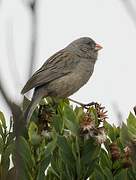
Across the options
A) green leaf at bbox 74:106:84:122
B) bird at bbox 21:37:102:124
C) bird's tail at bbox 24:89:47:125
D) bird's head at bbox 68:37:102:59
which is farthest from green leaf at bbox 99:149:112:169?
bird's head at bbox 68:37:102:59

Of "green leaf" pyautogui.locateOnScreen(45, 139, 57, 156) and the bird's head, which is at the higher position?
"green leaf" pyautogui.locateOnScreen(45, 139, 57, 156)

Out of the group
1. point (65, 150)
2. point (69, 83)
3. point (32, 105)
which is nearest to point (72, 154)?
point (65, 150)

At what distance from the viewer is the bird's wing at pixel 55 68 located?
545cm

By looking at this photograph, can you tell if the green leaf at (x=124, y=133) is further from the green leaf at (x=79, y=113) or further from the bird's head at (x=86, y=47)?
the bird's head at (x=86, y=47)

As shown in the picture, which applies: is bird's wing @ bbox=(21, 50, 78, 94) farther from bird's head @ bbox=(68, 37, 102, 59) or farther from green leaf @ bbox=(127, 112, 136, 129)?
green leaf @ bbox=(127, 112, 136, 129)

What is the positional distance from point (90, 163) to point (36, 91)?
2485 millimetres

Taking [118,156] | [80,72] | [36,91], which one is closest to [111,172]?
[118,156]

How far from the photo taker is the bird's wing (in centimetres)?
545

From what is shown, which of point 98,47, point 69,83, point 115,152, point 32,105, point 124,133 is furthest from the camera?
point 98,47

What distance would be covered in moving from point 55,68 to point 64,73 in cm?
11

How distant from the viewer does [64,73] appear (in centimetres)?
570

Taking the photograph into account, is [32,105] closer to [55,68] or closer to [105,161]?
[105,161]

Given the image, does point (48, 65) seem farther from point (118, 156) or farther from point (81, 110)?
point (118, 156)

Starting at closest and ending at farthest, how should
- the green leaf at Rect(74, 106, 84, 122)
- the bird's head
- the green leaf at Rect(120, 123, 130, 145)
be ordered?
the green leaf at Rect(120, 123, 130, 145) → the green leaf at Rect(74, 106, 84, 122) → the bird's head
